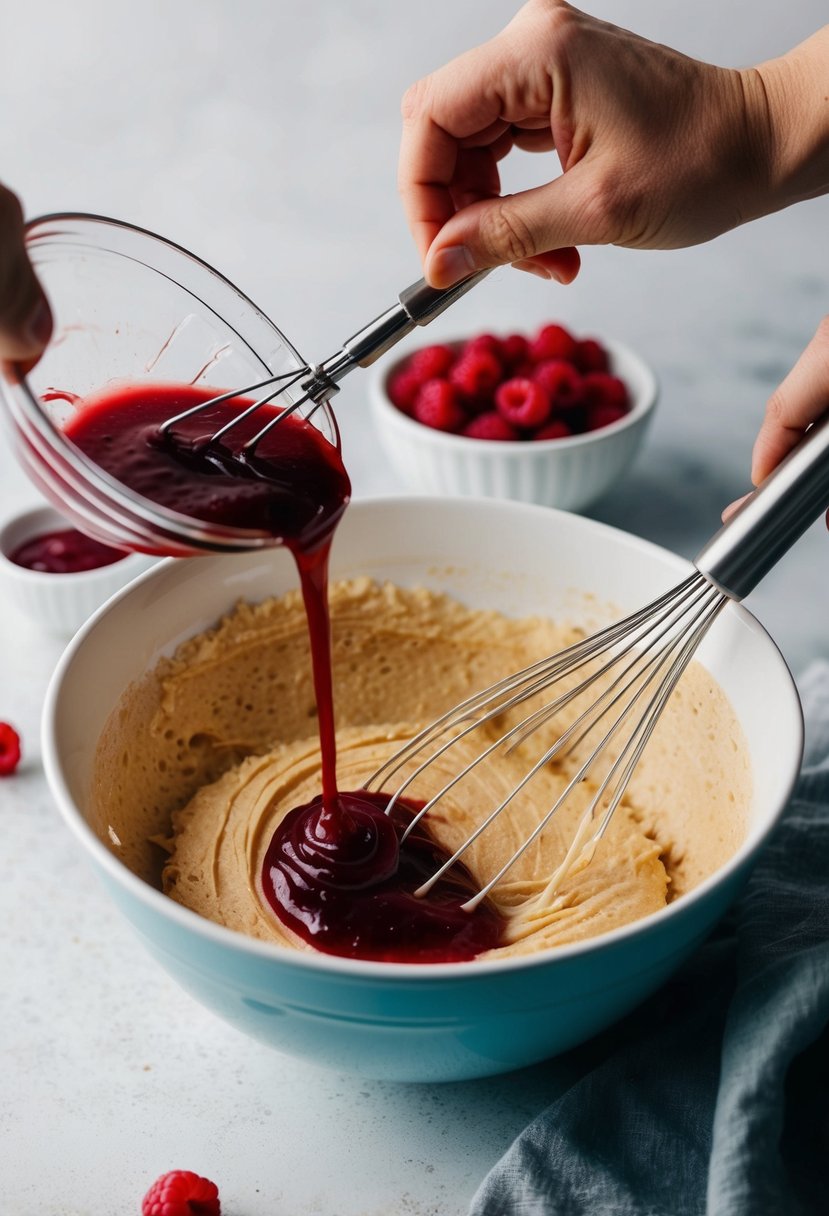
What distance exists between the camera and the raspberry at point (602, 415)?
1.98 m

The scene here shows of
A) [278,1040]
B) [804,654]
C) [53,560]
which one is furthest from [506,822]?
[53,560]

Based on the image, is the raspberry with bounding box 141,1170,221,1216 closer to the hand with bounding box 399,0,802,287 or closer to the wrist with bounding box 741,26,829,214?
the hand with bounding box 399,0,802,287

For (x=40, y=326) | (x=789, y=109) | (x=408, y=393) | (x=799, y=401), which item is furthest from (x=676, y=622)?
(x=408, y=393)

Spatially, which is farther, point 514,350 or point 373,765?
point 514,350

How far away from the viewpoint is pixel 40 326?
952mm

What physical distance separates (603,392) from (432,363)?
0.27 m

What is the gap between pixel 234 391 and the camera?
1171 millimetres

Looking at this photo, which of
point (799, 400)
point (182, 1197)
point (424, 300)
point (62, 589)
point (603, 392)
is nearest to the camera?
point (182, 1197)

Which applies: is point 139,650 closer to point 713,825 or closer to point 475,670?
point 475,670

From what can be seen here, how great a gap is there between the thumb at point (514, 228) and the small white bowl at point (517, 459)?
2.29 ft

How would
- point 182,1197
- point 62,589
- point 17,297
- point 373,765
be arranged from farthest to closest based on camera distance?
point 62,589 → point 373,765 → point 182,1197 → point 17,297

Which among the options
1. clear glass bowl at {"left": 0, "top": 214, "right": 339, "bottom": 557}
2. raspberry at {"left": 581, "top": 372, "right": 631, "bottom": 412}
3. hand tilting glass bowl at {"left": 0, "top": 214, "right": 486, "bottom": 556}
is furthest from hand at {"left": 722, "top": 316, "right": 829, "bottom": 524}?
raspberry at {"left": 581, "top": 372, "right": 631, "bottom": 412}

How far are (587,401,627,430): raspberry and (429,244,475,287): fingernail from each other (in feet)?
2.77

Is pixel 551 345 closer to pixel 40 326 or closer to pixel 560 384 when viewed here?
pixel 560 384
